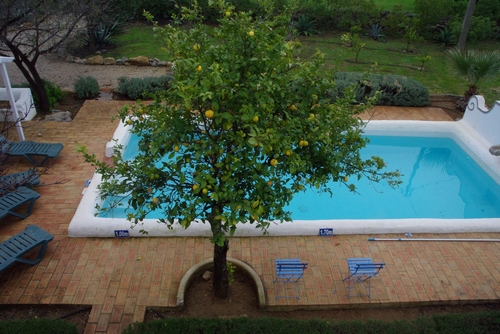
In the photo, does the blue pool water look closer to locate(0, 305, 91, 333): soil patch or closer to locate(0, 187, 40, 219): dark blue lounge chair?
locate(0, 187, 40, 219): dark blue lounge chair

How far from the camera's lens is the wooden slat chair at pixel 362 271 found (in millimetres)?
5863

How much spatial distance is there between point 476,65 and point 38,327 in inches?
441

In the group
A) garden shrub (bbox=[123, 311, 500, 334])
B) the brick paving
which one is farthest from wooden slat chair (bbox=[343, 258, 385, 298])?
garden shrub (bbox=[123, 311, 500, 334])

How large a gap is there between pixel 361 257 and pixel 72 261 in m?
4.39

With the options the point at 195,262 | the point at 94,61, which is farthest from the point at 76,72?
the point at 195,262

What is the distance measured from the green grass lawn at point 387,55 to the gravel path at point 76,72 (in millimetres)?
1040

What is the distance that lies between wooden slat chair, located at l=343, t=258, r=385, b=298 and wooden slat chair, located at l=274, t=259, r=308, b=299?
2.25ft

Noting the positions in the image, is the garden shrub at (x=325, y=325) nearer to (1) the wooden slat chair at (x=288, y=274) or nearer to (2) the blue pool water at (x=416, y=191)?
(1) the wooden slat chair at (x=288, y=274)

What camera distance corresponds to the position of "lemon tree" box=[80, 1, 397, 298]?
381 cm

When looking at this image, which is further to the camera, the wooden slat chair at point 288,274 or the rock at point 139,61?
the rock at point 139,61

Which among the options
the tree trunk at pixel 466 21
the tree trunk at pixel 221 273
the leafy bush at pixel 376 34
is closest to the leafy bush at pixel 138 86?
the tree trunk at pixel 221 273

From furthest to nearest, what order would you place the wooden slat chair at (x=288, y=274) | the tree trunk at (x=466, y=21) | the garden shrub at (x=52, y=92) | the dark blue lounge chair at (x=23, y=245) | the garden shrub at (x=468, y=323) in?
the tree trunk at (x=466, y=21)
the garden shrub at (x=52, y=92)
the dark blue lounge chair at (x=23, y=245)
the wooden slat chair at (x=288, y=274)
the garden shrub at (x=468, y=323)

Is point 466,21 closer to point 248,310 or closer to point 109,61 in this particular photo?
point 109,61

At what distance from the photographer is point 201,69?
367cm
